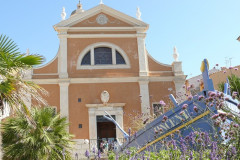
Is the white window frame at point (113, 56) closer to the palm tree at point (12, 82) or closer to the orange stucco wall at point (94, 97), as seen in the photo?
the orange stucco wall at point (94, 97)

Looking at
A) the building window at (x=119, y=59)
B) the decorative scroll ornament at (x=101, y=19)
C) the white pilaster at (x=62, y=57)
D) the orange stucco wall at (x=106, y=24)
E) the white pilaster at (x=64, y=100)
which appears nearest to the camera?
the white pilaster at (x=64, y=100)

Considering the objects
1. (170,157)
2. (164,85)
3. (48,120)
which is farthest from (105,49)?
(170,157)

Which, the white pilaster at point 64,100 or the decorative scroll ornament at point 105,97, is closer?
the white pilaster at point 64,100

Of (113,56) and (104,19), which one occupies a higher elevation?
Answer: (104,19)

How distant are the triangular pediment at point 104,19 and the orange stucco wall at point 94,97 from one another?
3851mm

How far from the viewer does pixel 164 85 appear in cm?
1684

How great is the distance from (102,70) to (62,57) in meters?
2.43

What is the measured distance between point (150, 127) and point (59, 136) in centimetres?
376

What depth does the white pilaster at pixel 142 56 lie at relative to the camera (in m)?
16.8

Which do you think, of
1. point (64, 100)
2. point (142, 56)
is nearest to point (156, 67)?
point (142, 56)

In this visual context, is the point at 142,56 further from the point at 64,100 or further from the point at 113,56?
the point at 64,100

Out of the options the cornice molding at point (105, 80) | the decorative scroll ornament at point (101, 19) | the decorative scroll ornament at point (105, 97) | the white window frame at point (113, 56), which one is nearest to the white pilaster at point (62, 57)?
the cornice molding at point (105, 80)

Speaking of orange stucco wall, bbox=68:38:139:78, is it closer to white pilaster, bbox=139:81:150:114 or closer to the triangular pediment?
white pilaster, bbox=139:81:150:114

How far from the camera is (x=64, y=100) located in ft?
51.7
